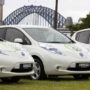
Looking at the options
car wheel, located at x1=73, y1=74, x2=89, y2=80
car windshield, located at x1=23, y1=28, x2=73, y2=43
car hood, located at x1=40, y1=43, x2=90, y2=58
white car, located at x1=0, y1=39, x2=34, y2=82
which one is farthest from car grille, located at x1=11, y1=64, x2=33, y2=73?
car wheel, located at x1=73, y1=74, x2=89, y2=80

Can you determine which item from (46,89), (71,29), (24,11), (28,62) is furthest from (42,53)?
(24,11)

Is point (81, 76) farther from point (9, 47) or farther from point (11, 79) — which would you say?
point (9, 47)

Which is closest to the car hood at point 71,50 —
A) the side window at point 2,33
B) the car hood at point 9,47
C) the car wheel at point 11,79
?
the car hood at point 9,47

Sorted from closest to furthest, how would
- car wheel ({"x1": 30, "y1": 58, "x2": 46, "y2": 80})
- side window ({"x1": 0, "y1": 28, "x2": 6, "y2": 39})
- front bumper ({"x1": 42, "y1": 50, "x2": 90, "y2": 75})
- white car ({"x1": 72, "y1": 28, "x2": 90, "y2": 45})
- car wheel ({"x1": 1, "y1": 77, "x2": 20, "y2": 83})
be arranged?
car wheel ({"x1": 1, "y1": 77, "x2": 20, "y2": 83}), front bumper ({"x1": 42, "y1": 50, "x2": 90, "y2": 75}), car wheel ({"x1": 30, "y1": 58, "x2": 46, "y2": 80}), side window ({"x1": 0, "y1": 28, "x2": 6, "y2": 39}), white car ({"x1": 72, "y1": 28, "x2": 90, "y2": 45})

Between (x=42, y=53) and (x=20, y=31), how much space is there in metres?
1.24

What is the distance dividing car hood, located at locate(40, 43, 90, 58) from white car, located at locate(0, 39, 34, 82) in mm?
1078

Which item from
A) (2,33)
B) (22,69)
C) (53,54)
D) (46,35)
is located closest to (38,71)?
(53,54)

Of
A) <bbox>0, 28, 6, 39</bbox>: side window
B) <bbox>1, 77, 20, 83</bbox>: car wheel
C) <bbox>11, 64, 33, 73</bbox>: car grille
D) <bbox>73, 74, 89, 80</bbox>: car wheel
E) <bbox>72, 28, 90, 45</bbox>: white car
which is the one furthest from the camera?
<bbox>72, 28, 90, 45</bbox>: white car

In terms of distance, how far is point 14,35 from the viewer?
1415cm

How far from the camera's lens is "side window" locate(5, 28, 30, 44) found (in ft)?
45.1

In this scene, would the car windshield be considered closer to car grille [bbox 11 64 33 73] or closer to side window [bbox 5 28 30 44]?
side window [bbox 5 28 30 44]

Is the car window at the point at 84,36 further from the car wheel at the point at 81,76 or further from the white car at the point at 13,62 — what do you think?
the white car at the point at 13,62

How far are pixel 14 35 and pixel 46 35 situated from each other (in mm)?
899

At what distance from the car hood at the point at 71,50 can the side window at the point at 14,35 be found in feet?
2.17
